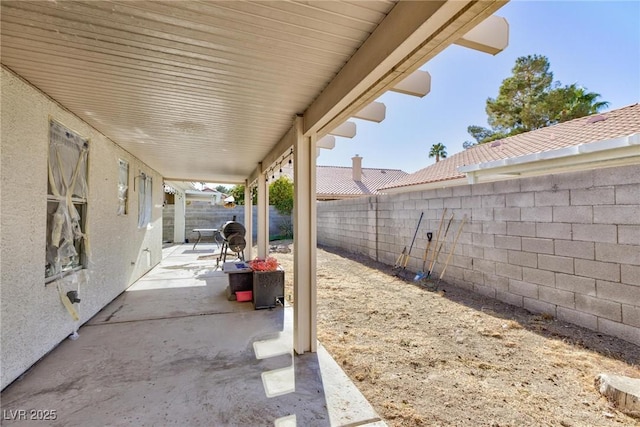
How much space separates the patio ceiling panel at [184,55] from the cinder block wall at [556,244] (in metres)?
3.51

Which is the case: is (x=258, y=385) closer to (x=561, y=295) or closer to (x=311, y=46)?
(x=311, y=46)

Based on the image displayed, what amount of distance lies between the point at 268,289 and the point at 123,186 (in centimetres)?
321

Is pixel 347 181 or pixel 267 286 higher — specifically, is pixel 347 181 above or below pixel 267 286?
above

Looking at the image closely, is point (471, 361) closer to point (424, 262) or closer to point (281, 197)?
point (424, 262)

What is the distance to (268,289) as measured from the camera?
14.9 ft

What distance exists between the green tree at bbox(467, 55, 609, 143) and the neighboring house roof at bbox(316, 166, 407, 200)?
23.6ft

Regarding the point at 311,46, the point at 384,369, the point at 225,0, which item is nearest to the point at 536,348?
the point at 384,369

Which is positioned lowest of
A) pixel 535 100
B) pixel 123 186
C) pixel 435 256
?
pixel 435 256

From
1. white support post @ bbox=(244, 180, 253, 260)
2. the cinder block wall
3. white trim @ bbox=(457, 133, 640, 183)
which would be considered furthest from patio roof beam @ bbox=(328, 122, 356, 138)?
white support post @ bbox=(244, 180, 253, 260)

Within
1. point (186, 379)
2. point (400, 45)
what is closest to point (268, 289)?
point (186, 379)

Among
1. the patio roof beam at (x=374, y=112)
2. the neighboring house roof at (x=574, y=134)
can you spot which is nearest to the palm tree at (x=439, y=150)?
the neighboring house roof at (x=574, y=134)

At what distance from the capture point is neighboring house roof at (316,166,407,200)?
16.2m

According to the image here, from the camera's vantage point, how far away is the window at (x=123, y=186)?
4.82 meters

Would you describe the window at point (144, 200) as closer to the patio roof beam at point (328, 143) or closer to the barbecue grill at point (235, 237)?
the barbecue grill at point (235, 237)
